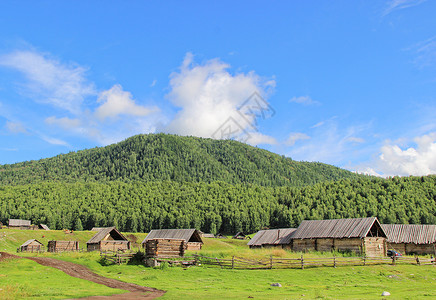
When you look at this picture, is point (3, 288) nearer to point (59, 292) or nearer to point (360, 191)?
point (59, 292)

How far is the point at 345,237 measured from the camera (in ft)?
156

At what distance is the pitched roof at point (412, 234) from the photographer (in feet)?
180

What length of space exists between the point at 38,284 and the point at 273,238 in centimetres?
4202

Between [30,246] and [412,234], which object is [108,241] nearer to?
[30,246]

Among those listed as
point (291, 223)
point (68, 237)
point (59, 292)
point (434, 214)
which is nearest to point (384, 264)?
point (59, 292)

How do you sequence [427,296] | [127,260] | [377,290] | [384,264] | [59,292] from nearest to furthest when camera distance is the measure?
[427,296], [59,292], [377,290], [384,264], [127,260]

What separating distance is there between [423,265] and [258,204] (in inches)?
5274

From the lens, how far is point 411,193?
155000 mm

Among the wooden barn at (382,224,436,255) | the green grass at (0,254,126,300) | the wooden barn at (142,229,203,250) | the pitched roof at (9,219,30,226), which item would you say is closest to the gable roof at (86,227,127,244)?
the wooden barn at (142,229,203,250)

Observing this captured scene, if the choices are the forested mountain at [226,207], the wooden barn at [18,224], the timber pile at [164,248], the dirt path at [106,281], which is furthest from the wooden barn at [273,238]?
the wooden barn at [18,224]

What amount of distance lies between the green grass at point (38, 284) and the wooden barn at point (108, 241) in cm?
2687

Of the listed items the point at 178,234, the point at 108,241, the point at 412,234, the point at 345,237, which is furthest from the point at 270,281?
the point at 108,241

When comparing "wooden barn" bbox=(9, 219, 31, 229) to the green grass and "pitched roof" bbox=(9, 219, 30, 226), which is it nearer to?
"pitched roof" bbox=(9, 219, 30, 226)

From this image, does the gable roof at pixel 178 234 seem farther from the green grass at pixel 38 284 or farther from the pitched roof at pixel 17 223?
the pitched roof at pixel 17 223
